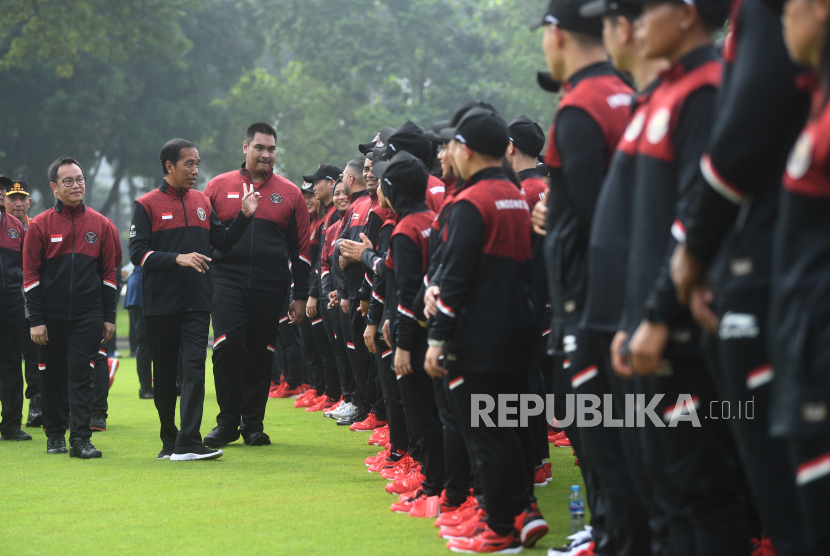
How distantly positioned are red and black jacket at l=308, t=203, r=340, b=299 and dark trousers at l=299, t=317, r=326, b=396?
822 millimetres

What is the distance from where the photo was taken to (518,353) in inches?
175

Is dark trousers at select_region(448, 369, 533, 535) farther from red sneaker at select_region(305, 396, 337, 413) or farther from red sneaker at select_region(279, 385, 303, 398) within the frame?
red sneaker at select_region(279, 385, 303, 398)

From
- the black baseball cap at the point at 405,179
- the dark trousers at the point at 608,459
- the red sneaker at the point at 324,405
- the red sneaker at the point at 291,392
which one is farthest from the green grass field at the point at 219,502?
the red sneaker at the point at 291,392

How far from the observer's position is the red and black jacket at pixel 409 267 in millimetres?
5246

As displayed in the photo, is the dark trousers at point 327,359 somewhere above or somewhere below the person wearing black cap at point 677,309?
below

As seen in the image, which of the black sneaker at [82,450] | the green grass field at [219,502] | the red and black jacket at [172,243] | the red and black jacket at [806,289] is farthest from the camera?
the black sneaker at [82,450]

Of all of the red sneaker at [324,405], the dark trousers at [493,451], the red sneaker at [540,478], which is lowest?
the red sneaker at [324,405]

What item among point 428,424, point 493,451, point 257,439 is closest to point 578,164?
point 493,451

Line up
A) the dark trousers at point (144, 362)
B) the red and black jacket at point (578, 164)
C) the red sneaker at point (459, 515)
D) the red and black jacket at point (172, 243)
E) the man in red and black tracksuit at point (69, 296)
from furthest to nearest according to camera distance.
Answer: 1. the dark trousers at point (144, 362)
2. the man in red and black tracksuit at point (69, 296)
3. the red and black jacket at point (172, 243)
4. the red sneaker at point (459, 515)
5. the red and black jacket at point (578, 164)

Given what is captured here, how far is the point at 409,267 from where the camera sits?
17.7 feet

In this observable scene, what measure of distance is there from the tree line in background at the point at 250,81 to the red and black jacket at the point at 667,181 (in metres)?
27.7

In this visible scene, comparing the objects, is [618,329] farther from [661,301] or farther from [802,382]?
[802,382]

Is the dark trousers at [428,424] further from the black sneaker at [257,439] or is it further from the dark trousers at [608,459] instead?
the black sneaker at [257,439]

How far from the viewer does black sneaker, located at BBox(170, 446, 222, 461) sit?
7.54 metres
